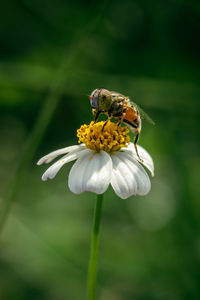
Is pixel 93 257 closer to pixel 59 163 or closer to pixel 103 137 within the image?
pixel 59 163

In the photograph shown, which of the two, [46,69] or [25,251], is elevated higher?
[46,69]

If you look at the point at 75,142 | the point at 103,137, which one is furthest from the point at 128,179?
the point at 75,142

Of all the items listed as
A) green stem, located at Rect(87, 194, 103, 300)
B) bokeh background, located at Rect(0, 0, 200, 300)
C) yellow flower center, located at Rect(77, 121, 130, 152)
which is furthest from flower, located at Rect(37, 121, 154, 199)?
bokeh background, located at Rect(0, 0, 200, 300)

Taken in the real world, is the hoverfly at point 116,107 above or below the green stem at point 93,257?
above

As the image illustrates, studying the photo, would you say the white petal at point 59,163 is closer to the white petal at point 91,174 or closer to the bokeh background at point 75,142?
the white petal at point 91,174

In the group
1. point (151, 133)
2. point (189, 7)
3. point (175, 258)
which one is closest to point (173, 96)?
point (151, 133)

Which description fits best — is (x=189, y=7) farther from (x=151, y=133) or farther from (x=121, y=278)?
(x=121, y=278)

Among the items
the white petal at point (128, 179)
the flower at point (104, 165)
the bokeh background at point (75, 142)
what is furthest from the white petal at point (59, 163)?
the bokeh background at point (75, 142)
